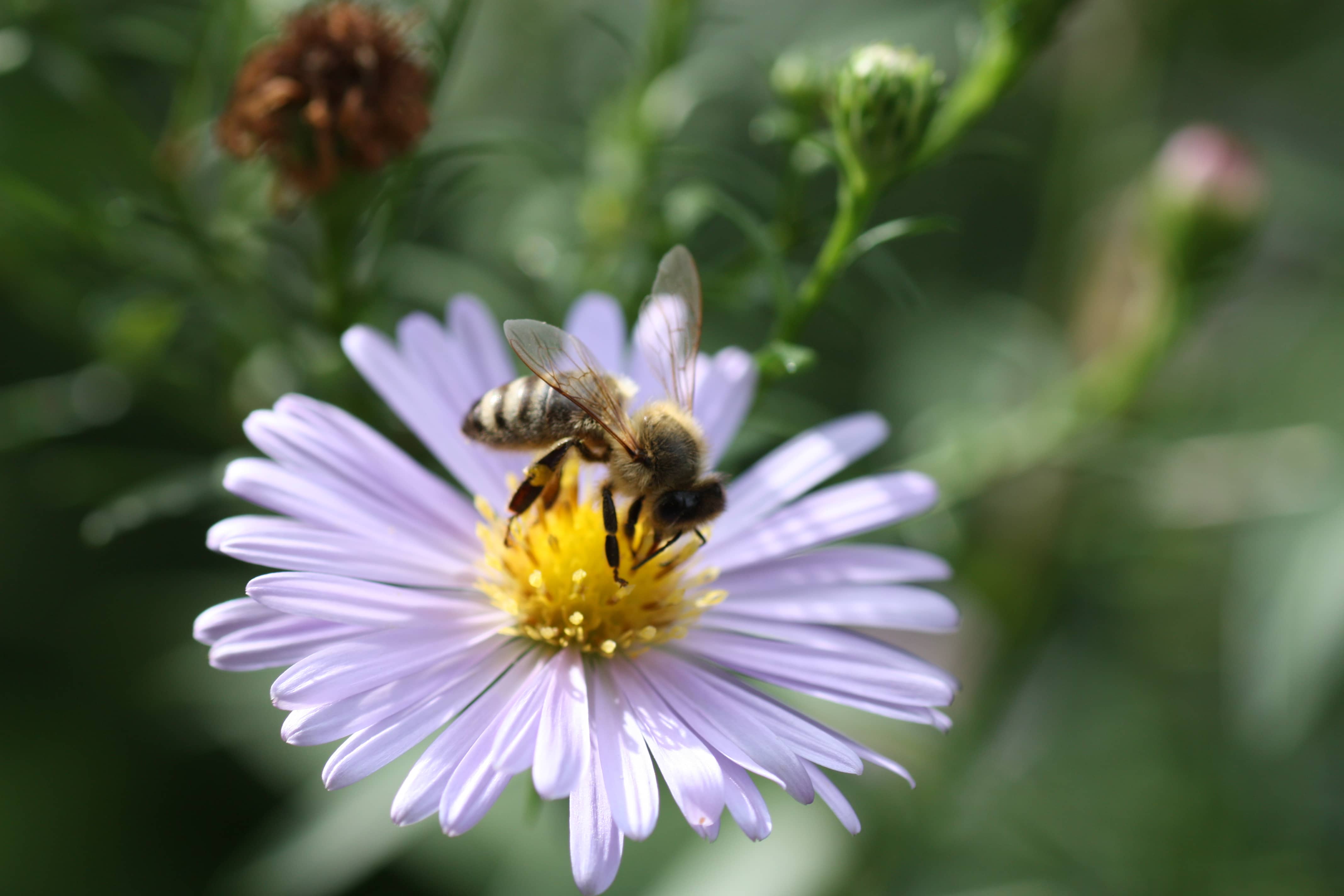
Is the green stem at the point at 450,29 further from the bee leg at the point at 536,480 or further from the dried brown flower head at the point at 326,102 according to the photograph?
the bee leg at the point at 536,480

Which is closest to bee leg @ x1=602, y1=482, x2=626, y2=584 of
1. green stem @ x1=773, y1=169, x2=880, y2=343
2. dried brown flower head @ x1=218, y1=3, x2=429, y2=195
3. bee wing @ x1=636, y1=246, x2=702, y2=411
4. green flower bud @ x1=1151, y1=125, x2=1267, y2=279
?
bee wing @ x1=636, y1=246, x2=702, y2=411

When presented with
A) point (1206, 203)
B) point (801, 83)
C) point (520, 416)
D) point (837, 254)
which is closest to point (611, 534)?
point (520, 416)

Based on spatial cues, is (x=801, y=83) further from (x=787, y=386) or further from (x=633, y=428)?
(x=787, y=386)

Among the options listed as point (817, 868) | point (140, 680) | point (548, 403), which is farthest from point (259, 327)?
point (817, 868)

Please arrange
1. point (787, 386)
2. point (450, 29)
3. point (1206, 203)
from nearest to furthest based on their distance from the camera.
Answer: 1. point (450, 29)
2. point (1206, 203)
3. point (787, 386)

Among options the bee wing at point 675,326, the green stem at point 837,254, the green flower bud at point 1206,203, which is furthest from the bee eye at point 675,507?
the green flower bud at point 1206,203

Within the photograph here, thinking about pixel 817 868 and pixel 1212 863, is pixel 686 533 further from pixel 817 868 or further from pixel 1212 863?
pixel 1212 863
